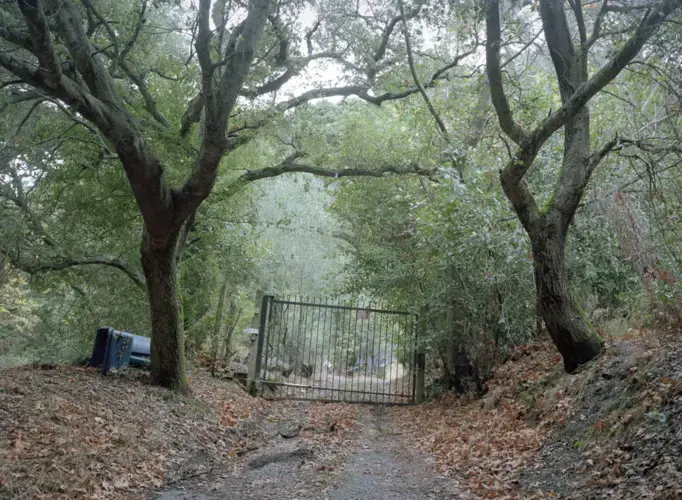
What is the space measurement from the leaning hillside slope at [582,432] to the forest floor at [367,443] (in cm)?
2

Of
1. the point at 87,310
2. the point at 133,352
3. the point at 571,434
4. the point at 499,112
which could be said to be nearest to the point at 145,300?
the point at 87,310

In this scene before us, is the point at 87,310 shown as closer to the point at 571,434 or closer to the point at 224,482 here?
the point at 224,482

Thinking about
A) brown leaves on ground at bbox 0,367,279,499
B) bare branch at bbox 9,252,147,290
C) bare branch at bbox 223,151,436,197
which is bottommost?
brown leaves on ground at bbox 0,367,279,499

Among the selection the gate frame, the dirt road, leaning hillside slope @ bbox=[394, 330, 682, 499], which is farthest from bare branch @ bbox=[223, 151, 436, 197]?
the dirt road

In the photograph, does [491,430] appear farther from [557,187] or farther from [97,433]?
[97,433]

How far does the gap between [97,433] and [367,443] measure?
11.9 ft

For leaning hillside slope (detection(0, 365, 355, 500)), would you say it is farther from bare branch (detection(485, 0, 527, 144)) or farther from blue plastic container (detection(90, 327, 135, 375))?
bare branch (detection(485, 0, 527, 144))

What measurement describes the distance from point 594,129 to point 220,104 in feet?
21.9

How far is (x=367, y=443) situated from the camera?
7570 millimetres

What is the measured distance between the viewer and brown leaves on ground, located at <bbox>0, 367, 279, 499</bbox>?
439cm

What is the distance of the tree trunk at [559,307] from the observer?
22.1 feet

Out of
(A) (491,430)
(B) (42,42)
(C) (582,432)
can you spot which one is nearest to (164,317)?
(B) (42,42)

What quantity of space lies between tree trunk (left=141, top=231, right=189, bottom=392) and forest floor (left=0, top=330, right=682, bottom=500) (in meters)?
0.33

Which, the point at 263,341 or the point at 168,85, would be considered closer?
the point at 168,85
